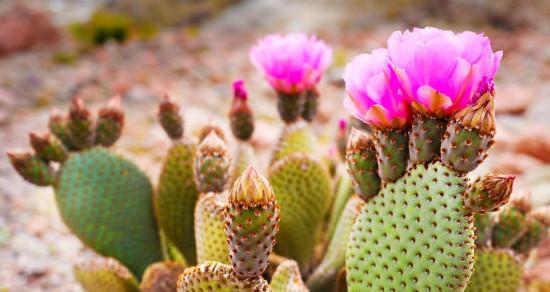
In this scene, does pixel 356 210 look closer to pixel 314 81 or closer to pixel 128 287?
pixel 314 81

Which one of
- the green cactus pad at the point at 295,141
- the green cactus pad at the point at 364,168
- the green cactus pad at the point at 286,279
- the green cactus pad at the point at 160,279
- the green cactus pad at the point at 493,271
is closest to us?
the green cactus pad at the point at 364,168

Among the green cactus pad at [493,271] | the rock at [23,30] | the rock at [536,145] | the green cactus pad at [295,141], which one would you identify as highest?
the rock at [23,30]

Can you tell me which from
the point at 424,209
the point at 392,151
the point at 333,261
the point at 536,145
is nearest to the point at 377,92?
the point at 392,151

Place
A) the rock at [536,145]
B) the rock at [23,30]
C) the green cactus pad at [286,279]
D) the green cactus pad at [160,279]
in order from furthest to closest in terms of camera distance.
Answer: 1. the rock at [23,30]
2. the rock at [536,145]
3. the green cactus pad at [160,279]
4. the green cactus pad at [286,279]

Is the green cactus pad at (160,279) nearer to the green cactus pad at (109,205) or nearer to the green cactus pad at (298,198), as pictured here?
the green cactus pad at (109,205)

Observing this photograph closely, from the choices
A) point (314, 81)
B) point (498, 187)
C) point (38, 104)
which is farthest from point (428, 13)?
point (498, 187)

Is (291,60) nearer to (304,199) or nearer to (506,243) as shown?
(304,199)

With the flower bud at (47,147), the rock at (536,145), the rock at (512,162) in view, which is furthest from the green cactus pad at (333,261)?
the rock at (536,145)
